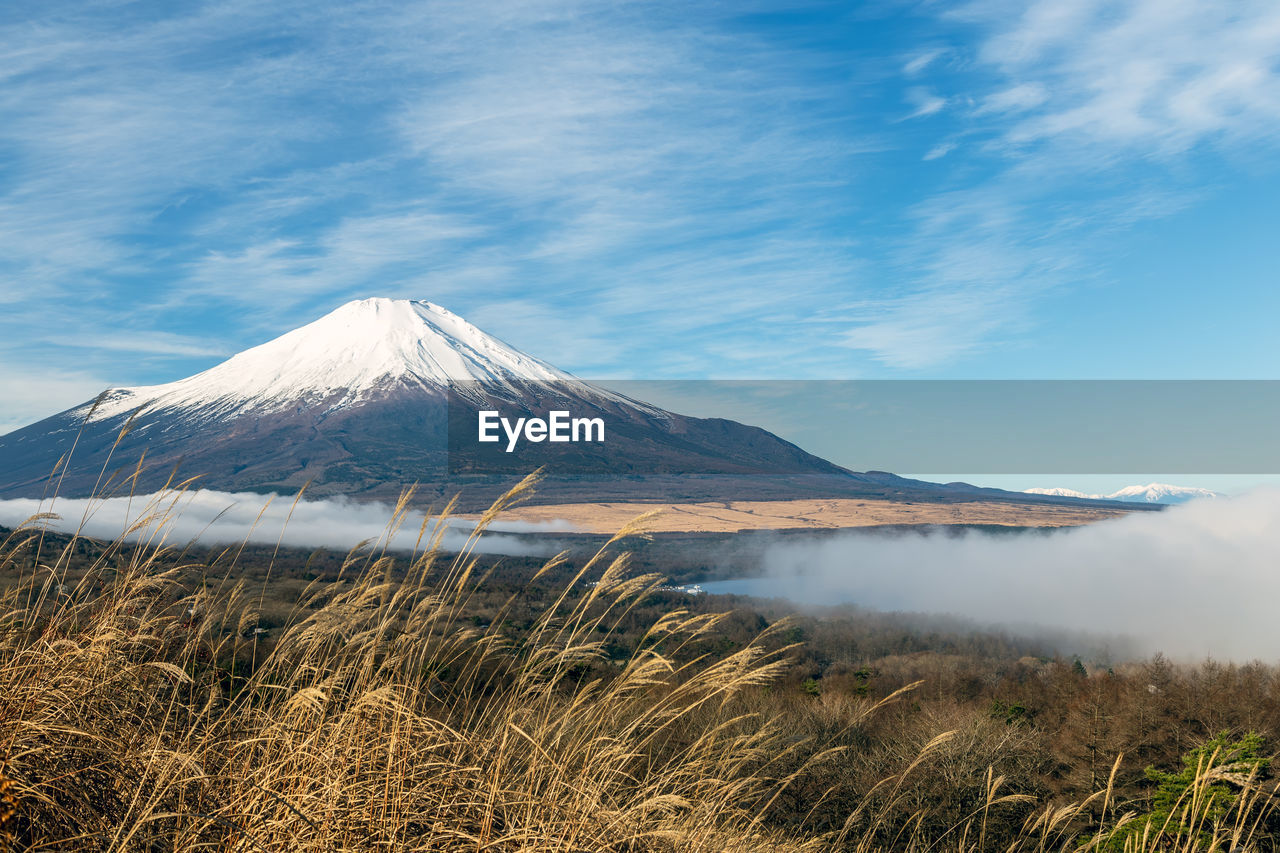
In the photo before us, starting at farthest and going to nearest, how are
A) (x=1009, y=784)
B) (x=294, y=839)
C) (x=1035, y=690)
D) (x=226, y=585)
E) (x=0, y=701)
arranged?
(x=1035, y=690) < (x=1009, y=784) < (x=226, y=585) < (x=0, y=701) < (x=294, y=839)

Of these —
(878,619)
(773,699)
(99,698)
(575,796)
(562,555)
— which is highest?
(562,555)

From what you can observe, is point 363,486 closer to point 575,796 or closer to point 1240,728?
point 1240,728

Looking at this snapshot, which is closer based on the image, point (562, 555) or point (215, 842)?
point (215, 842)

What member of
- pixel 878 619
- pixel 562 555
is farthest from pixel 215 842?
pixel 878 619

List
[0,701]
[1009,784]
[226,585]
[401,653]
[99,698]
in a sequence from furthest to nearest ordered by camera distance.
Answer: [1009,784] → [226,585] → [401,653] → [99,698] → [0,701]

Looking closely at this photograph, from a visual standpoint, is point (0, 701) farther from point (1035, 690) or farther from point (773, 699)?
point (1035, 690)

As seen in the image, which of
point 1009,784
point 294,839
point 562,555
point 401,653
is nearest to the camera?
point 294,839

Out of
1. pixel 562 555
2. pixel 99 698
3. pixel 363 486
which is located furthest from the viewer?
pixel 363 486

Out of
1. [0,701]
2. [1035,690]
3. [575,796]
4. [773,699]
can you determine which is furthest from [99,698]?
[1035,690]

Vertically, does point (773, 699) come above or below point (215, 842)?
below
